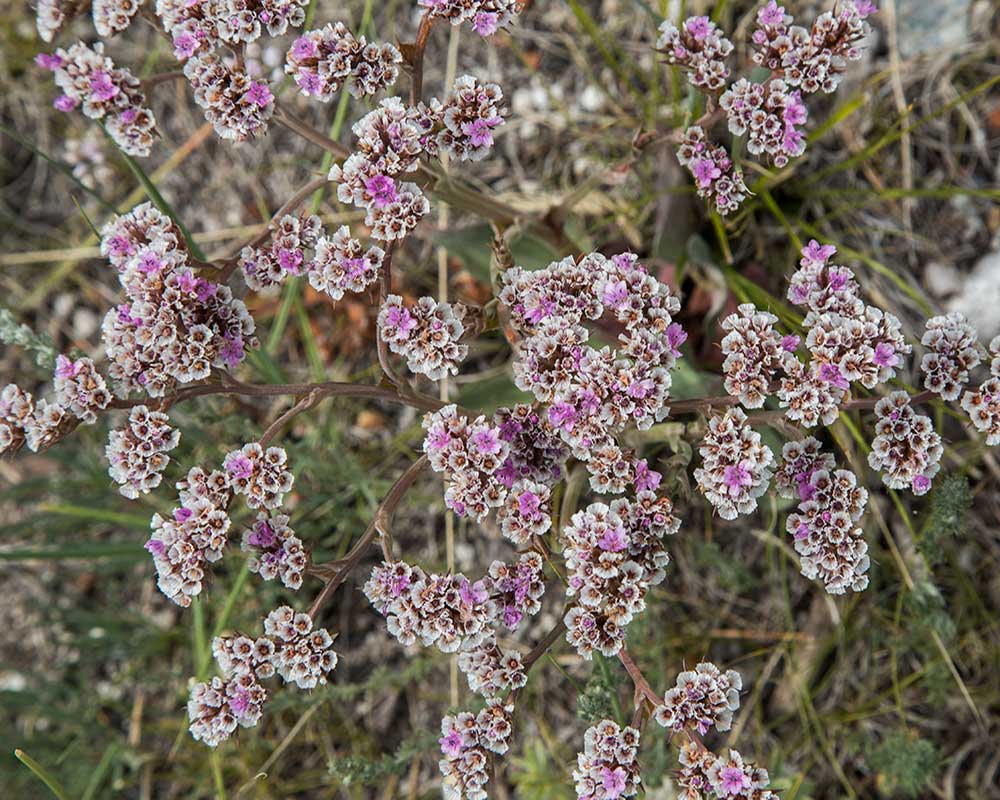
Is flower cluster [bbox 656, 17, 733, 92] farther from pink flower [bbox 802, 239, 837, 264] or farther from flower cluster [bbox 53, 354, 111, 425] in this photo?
flower cluster [bbox 53, 354, 111, 425]

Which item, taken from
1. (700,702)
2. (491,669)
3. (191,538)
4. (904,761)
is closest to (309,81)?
(191,538)

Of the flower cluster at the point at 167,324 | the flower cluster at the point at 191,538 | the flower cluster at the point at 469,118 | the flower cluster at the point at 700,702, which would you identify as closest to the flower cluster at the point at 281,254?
the flower cluster at the point at 167,324

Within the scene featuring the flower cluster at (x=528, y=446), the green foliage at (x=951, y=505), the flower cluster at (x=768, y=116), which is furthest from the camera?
the green foliage at (x=951, y=505)

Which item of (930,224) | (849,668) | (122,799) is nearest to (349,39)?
(930,224)

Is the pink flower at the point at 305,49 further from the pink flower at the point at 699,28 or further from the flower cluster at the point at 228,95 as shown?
the pink flower at the point at 699,28

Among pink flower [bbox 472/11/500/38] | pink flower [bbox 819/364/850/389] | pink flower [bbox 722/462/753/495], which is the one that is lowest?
pink flower [bbox 722/462/753/495]

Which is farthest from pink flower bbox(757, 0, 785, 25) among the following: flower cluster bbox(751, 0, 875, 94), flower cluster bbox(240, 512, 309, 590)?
flower cluster bbox(240, 512, 309, 590)
